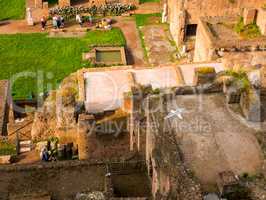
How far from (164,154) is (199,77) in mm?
3692

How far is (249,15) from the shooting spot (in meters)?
25.6

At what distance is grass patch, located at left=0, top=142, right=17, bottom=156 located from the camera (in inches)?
789

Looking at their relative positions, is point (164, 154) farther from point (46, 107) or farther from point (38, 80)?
point (38, 80)

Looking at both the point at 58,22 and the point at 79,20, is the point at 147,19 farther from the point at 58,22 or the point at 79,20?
the point at 58,22

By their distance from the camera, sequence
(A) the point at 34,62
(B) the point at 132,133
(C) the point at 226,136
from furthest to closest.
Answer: (A) the point at 34,62 → (B) the point at 132,133 → (C) the point at 226,136

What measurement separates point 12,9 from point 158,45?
1153 cm

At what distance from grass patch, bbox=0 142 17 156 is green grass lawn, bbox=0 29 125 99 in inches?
166

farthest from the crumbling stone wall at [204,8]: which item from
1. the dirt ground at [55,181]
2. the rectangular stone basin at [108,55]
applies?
the dirt ground at [55,181]

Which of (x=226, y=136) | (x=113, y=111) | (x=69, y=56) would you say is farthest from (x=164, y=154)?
(x=69, y=56)

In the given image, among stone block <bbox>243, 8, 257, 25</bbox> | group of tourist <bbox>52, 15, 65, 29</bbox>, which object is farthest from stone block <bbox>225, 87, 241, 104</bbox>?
group of tourist <bbox>52, 15, 65, 29</bbox>

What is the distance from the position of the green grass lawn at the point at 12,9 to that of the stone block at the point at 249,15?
15355 millimetres

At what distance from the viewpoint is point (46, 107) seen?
20844mm

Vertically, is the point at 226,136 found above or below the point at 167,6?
below

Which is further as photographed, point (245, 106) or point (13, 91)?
point (13, 91)
